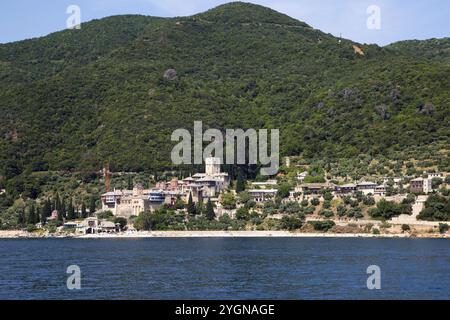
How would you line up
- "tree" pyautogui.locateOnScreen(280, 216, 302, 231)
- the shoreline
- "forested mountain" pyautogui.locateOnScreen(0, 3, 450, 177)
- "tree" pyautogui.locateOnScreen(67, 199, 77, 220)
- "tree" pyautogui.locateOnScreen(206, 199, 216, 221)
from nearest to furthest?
1. the shoreline
2. "tree" pyautogui.locateOnScreen(280, 216, 302, 231)
3. "tree" pyautogui.locateOnScreen(206, 199, 216, 221)
4. "tree" pyautogui.locateOnScreen(67, 199, 77, 220)
5. "forested mountain" pyautogui.locateOnScreen(0, 3, 450, 177)

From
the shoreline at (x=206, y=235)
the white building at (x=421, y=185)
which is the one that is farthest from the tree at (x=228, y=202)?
the white building at (x=421, y=185)

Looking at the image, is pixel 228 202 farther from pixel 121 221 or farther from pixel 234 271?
pixel 234 271

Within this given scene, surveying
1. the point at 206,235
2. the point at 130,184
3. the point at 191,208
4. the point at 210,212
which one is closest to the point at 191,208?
the point at 191,208

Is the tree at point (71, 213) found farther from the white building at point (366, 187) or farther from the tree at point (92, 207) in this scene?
the white building at point (366, 187)

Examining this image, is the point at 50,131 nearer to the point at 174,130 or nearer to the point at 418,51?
the point at 174,130

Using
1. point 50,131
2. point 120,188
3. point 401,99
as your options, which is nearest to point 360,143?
point 401,99

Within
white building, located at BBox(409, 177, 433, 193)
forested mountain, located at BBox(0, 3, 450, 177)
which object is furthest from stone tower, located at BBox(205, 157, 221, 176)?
white building, located at BBox(409, 177, 433, 193)

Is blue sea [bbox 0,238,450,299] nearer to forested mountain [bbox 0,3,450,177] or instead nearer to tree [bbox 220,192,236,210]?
tree [bbox 220,192,236,210]
